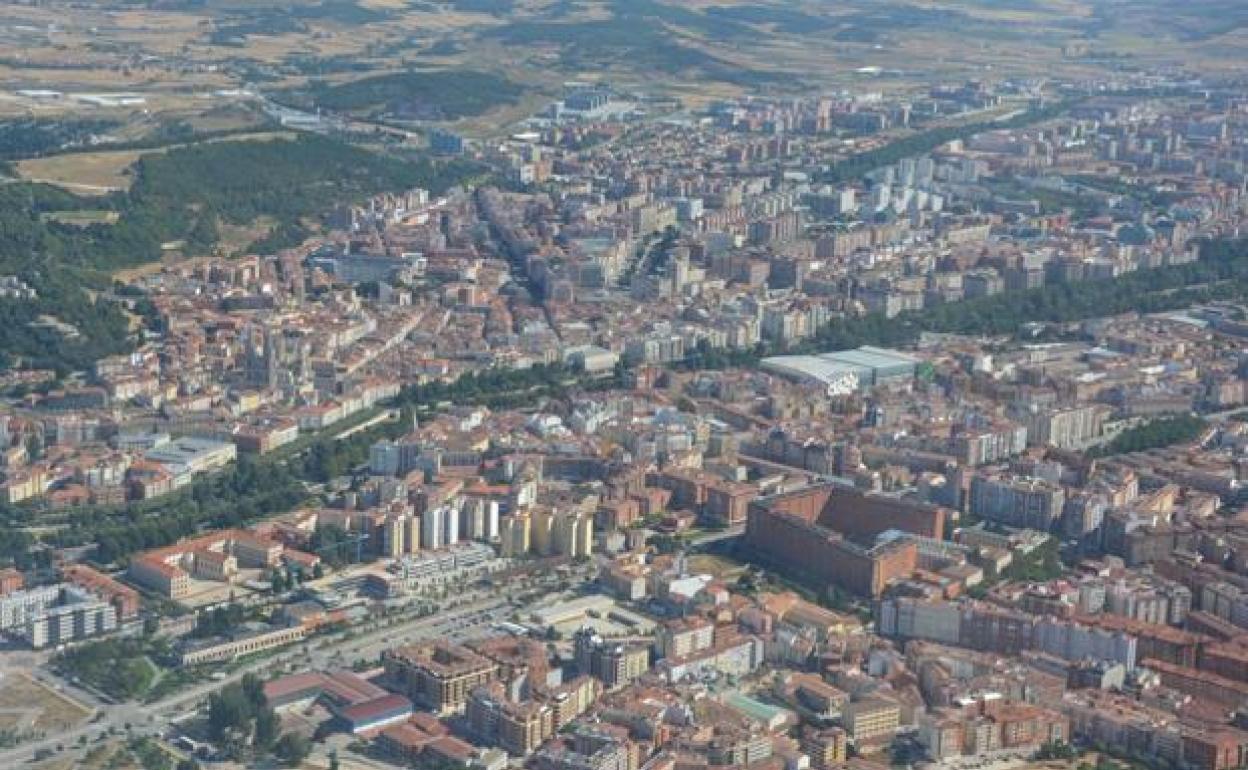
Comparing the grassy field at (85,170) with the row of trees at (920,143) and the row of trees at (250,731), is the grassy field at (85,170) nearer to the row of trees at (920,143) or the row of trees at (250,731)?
the row of trees at (920,143)

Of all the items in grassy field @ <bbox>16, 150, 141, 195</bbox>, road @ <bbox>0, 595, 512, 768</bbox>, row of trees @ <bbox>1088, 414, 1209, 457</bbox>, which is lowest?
grassy field @ <bbox>16, 150, 141, 195</bbox>

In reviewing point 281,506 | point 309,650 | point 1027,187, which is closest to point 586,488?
point 281,506

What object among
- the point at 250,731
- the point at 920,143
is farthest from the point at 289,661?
the point at 920,143

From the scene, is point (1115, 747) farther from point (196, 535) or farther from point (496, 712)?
point (196, 535)

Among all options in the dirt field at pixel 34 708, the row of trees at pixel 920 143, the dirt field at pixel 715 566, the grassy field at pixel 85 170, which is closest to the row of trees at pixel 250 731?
the dirt field at pixel 34 708

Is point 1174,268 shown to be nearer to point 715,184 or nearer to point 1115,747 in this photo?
point 715,184

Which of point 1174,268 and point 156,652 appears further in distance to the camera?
point 1174,268

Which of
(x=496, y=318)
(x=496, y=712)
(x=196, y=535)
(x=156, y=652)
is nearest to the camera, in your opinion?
(x=496, y=712)

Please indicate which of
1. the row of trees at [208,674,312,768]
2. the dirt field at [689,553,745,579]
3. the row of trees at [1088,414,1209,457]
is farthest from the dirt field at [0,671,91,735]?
the row of trees at [1088,414,1209,457]

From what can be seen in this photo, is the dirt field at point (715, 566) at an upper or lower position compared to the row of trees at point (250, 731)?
lower

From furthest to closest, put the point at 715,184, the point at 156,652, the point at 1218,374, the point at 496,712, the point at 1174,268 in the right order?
the point at 715,184 → the point at 1174,268 → the point at 1218,374 → the point at 156,652 → the point at 496,712

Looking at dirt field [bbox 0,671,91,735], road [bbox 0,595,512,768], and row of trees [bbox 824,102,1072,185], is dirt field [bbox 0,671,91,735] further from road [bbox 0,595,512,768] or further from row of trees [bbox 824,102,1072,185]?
row of trees [bbox 824,102,1072,185]
